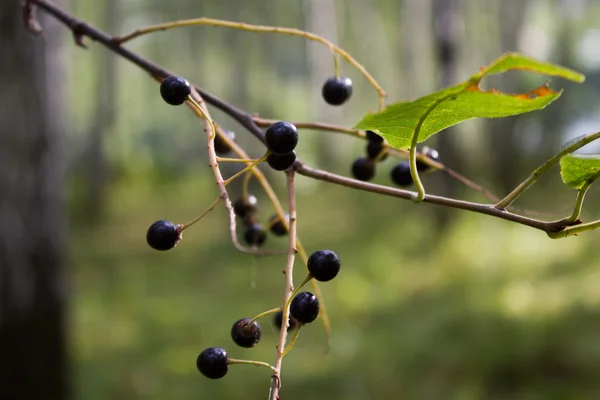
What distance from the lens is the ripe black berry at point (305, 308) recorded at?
57 centimetres

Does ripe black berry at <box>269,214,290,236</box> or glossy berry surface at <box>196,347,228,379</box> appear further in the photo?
ripe black berry at <box>269,214,290,236</box>

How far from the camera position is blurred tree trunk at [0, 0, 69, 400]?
2.80 metres

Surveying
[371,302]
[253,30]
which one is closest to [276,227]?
[253,30]

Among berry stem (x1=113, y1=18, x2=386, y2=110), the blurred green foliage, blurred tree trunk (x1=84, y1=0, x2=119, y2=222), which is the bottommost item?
the blurred green foliage

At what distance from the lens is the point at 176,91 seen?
1.98 feet

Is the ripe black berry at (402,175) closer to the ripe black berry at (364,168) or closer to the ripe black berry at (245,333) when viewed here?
the ripe black berry at (364,168)

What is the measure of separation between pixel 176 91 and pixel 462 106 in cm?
27

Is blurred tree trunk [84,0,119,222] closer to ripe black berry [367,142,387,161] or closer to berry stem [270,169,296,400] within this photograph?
ripe black berry [367,142,387,161]

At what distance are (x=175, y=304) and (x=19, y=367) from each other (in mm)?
3092

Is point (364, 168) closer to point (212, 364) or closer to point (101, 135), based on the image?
point (212, 364)

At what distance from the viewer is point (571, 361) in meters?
4.13

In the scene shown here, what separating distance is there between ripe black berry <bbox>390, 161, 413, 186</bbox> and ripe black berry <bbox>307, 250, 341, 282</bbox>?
1.14 feet

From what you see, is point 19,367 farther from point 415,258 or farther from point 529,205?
point 529,205

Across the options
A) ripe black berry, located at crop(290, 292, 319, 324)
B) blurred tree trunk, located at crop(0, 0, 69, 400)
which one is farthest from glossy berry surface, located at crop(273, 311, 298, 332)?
blurred tree trunk, located at crop(0, 0, 69, 400)
